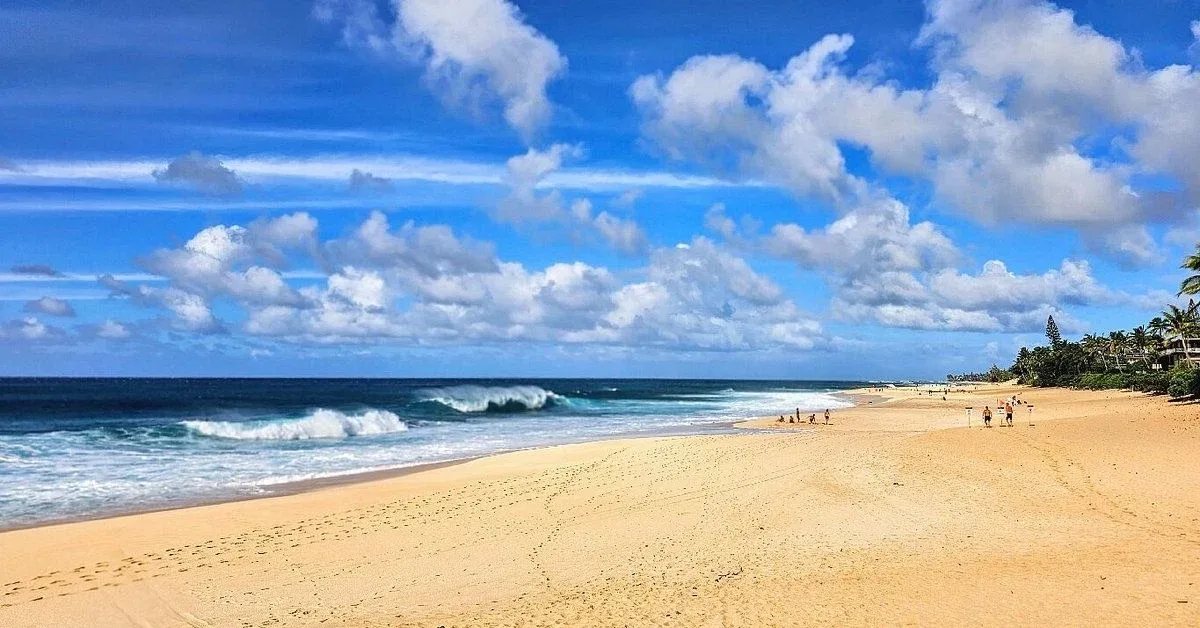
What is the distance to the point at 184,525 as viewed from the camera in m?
15.5

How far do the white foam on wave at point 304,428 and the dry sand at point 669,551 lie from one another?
858 inches

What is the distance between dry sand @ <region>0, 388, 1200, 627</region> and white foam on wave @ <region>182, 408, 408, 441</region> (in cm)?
2179

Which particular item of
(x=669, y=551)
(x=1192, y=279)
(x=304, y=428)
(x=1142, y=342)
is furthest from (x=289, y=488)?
(x=1142, y=342)

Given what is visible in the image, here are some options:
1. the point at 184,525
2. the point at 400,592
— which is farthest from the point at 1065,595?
the point at 184,525

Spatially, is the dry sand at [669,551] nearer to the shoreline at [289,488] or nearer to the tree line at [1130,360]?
the shoreline at [289,488]

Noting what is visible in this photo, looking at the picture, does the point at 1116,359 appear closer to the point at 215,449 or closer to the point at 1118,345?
the point at 1118,345

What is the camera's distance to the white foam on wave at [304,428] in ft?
131

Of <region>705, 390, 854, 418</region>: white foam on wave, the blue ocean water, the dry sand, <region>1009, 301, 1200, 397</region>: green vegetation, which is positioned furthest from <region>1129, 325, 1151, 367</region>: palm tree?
the dry sand

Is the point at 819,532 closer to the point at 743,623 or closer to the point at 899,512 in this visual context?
the point at 899,512

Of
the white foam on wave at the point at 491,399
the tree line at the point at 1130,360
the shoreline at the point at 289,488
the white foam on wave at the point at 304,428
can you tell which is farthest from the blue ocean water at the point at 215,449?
the tree line at the point at 1130,360

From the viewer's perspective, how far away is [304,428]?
41.3 metres

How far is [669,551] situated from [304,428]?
3457 centimetres

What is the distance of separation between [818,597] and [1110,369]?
9700cm

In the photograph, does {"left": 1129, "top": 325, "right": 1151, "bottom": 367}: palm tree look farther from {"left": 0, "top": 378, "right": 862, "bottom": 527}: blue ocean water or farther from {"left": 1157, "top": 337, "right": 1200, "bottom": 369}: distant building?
{"left": 0, "top": 378, "right": 862, "bottom": 527}: blue ocean water
